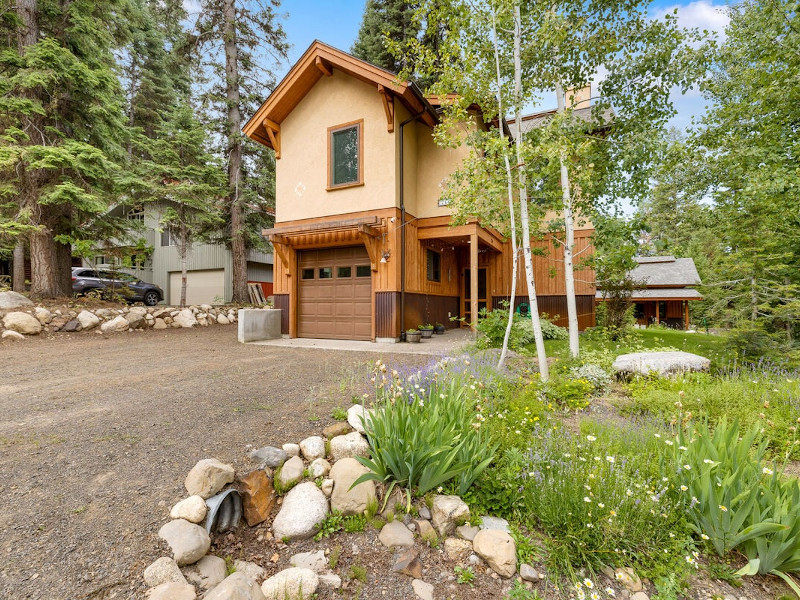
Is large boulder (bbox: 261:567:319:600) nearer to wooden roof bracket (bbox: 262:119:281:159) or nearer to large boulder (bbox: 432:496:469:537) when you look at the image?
large boulder (bbox: 432:496:469:537)

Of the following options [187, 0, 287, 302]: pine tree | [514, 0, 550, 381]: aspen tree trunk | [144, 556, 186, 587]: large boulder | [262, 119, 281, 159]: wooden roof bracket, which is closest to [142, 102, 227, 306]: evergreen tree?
[187, 0, 287, 302]: pine tree

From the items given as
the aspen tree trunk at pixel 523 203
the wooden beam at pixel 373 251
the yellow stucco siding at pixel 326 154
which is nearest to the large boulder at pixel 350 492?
the aspen tree trunk at pixel 523 203

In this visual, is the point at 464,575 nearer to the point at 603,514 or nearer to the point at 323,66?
the point at 603,514

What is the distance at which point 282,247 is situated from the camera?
10.0 metres

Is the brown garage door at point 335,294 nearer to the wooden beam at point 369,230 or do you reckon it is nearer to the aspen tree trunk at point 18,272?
the wooden beam at point 369,230

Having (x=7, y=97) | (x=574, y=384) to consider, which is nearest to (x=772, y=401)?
(x=574, y=384)

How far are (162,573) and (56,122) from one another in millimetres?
13384

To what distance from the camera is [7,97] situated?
28.5 feet

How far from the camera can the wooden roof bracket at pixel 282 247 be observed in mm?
9789

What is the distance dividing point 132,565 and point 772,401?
5651mm

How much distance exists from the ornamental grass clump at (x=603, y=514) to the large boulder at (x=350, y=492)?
1.04 meters

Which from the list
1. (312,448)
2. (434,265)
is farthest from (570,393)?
(434,265)

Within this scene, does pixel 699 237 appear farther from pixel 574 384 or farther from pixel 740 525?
pixel 740 525

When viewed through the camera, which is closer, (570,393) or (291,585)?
(291,585)
